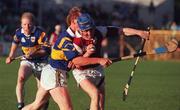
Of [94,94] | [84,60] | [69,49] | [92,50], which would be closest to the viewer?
[69,49]

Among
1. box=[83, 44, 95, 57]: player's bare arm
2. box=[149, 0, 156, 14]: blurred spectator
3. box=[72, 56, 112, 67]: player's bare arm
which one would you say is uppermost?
box=[83, 44, 95, 57]: player's bare arm

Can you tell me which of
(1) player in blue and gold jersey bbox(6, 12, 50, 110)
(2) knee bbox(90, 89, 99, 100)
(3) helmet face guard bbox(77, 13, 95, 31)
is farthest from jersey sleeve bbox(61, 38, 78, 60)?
(1) player in blue and gold jersey bbox(6, 12, 50, 110)

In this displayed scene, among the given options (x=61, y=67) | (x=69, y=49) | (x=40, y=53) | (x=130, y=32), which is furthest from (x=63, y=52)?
(x=40, y=53)

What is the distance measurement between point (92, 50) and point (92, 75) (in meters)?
0.89

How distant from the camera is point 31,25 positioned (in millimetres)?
13414

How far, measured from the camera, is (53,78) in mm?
10469

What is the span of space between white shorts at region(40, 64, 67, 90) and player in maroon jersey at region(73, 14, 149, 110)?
462 millimetres

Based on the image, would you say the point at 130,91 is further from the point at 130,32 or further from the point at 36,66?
the point at 130,32

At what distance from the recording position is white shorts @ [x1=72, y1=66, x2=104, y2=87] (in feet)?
36.7

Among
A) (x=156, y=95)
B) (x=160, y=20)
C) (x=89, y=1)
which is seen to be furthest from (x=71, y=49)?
(x=160, y=20)

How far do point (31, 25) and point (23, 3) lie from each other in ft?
106

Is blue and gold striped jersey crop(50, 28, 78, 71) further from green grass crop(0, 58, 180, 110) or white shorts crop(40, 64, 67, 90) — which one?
green grass crop(0, 58, 180, 110)

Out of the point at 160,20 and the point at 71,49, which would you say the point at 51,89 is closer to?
the point at 71,49

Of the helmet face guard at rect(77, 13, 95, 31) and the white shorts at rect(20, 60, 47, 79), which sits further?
the white shorts at rect(20, 60, 47, 79)
